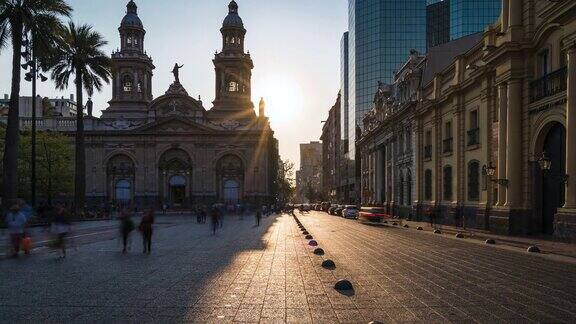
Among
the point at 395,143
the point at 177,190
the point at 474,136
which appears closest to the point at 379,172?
the point at 395,143

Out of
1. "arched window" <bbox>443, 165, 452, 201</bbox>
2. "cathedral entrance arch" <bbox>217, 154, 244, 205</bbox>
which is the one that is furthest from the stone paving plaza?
"cathedral entrance arch" <bbox>217, 154, 244, 205</bbox>

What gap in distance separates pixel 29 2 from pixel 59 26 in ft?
6.42

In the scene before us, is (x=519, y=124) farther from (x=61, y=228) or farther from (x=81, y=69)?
(x=81, y=69)

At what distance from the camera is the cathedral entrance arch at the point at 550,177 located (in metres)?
24.6

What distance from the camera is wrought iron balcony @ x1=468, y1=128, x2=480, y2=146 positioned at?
33594 mm

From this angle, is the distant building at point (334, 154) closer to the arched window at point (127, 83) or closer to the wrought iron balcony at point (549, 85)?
the arched window at point (127, 83)

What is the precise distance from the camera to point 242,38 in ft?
299

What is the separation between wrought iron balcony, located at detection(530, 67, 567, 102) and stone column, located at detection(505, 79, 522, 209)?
0.83m

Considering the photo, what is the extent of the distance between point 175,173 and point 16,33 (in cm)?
5580

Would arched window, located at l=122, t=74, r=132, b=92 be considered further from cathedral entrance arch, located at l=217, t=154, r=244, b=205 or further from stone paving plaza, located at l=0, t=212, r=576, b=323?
stone paving plaza, located at l=0, t=212, r=576, b=323

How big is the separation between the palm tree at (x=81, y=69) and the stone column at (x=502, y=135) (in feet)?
98.1

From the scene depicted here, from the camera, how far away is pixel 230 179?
283 feet

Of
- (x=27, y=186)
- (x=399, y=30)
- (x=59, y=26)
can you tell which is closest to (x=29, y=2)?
(x=59, y=26)

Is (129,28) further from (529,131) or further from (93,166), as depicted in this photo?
(529,131)
